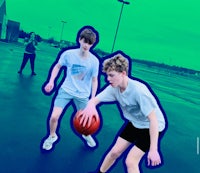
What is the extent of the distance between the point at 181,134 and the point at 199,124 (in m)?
2.39

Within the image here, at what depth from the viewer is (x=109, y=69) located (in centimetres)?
328

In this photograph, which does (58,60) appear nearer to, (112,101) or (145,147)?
(112,101)

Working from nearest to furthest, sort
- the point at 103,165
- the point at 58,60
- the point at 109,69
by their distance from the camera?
the point at 109,69 → the point at 103,165 → the point at 58,60

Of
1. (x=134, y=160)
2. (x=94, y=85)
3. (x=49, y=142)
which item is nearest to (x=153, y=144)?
(x=134, y=160)

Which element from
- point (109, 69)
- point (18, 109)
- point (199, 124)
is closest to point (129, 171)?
point (109, 69)

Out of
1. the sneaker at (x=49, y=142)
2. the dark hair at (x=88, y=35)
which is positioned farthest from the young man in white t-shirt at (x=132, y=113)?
the sneaker at (x=49, y=142)

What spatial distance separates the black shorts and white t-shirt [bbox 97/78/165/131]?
72 mm

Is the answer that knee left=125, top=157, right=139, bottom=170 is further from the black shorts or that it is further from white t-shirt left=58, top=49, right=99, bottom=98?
white t-shirt left=58, top=49, right=99, bottom=98

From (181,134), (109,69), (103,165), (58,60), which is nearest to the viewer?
(109,69)

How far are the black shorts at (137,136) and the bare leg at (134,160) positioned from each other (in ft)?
0.19

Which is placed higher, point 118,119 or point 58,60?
point 58,60

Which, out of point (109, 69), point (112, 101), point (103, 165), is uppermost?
point (109, 69)

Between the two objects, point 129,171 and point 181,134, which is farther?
point 181,134

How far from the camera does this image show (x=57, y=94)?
15.5ft
